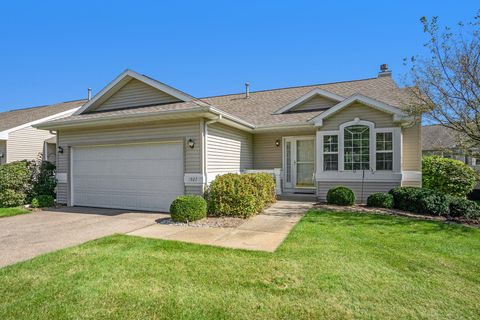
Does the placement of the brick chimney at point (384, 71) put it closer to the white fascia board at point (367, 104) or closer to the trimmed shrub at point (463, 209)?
the white fascia board at point (367, 104)

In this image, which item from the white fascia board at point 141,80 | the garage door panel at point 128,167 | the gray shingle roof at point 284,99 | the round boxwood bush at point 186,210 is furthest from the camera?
the gray shingle roof at point 284,99

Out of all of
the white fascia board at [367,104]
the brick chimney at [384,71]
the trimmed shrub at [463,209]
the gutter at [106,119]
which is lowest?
the trimmed shrub at [463,209]

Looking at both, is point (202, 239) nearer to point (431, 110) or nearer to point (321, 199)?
point (321, 199)

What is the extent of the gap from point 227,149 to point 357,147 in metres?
4.72

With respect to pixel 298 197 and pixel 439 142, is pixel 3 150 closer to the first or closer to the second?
pixel 298 197

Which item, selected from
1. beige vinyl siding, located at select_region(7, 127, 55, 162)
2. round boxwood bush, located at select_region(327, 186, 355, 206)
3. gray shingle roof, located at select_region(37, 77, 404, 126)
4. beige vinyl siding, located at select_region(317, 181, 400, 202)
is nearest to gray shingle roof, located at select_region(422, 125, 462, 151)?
gray shingle roof, located at select_region(37, 77, 404, 126)

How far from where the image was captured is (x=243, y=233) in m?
5.98

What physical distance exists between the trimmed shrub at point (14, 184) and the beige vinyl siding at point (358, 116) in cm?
1166

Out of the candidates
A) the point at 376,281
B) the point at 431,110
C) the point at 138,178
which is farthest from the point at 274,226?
the point at 431,110

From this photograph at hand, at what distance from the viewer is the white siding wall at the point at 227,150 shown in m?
8.46

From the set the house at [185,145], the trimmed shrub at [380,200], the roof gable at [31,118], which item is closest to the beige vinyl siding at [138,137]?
the house at [185,145]

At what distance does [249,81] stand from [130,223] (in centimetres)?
1129

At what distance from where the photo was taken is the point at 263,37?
1188 cm

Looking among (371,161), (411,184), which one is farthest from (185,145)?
(411,184)
